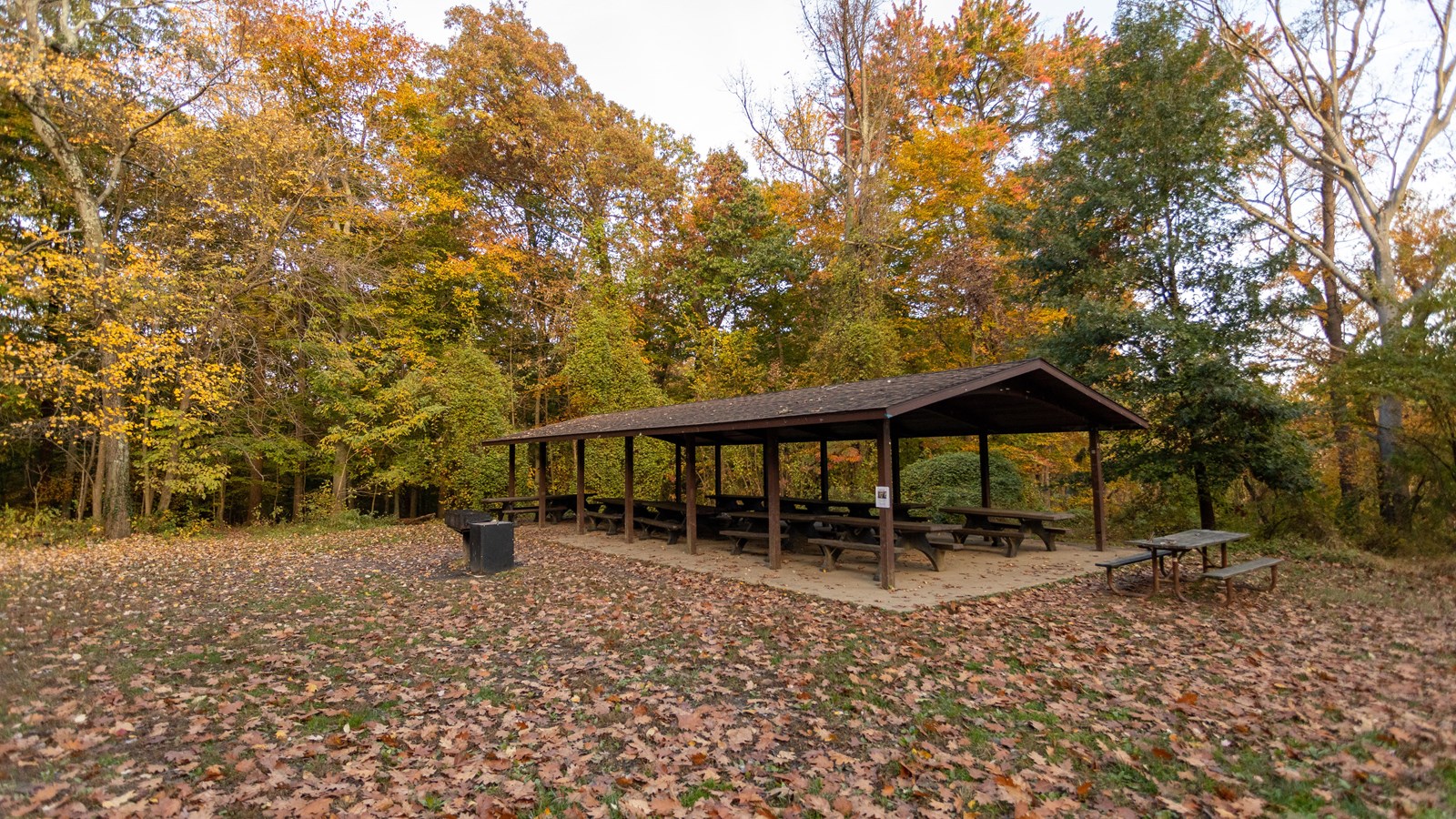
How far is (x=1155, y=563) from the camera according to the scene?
738 cm

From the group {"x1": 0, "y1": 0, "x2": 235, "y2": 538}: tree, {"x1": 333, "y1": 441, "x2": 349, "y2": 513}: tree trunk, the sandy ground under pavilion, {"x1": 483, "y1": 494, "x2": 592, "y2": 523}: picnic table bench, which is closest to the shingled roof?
the sandy ground under pavilion

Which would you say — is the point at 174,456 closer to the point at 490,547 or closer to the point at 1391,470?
the point at 490,547

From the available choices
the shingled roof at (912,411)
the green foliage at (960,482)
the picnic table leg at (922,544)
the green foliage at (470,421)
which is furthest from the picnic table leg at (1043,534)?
the green foliage at (470,421)

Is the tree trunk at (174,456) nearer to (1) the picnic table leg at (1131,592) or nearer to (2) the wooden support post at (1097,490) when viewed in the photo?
(1) the picnic table leg at (1131,592)

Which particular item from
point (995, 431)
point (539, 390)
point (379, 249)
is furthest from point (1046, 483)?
point (379, 249)

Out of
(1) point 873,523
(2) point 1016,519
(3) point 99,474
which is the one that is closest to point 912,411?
(1) point 873,523

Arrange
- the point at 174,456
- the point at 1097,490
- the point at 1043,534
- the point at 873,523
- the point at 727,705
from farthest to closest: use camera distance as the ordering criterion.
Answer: the point at 174,456, the point at 1043,534, the point at 1097,490, the point at 873,523, the point at 727,705

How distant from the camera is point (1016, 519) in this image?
35.4ft

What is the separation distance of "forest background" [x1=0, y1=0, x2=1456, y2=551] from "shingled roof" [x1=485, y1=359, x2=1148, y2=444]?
2.05 meters

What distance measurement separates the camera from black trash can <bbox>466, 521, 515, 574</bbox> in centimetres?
932

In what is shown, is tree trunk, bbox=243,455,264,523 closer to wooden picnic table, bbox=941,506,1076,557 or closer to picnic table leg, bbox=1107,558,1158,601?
wooden picnic table, bbox=941,506,1076,557

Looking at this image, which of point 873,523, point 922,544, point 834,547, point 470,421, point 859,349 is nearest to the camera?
point 873,523

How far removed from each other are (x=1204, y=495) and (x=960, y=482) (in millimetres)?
4172

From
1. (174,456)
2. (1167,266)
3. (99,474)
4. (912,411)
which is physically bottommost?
(99,474)
